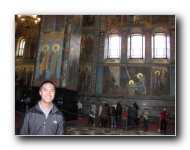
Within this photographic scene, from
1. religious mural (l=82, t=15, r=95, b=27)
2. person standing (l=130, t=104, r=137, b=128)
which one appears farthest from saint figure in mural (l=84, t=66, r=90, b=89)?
person standing (l=130, t=104, r=137, b=128)

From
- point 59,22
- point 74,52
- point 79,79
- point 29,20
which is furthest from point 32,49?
point 79,79

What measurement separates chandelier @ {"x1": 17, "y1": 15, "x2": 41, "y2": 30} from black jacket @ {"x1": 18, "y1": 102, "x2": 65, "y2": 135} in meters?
2.04

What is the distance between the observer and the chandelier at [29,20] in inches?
238

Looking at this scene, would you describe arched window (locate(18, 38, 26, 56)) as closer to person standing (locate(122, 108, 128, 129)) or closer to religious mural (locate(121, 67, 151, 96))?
religious mural (locate(121, 67, 151, 96))

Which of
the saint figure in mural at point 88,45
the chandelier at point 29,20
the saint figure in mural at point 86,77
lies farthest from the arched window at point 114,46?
the chandelier at point 29,20

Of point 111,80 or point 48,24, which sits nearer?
point 48,24

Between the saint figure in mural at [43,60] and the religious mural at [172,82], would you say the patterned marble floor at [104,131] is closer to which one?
the religious mural at [172,82]

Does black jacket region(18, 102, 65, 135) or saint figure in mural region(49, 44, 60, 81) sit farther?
saint figure in mural region(49, 44, 60, 81)

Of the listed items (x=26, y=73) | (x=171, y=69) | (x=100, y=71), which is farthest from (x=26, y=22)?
(x=171, y=69)

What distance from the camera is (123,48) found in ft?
20.2

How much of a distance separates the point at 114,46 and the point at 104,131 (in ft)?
7.34

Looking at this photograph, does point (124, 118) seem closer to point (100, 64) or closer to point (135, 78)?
point (135, 78)

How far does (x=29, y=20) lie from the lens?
607 cm

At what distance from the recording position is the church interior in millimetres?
5875
